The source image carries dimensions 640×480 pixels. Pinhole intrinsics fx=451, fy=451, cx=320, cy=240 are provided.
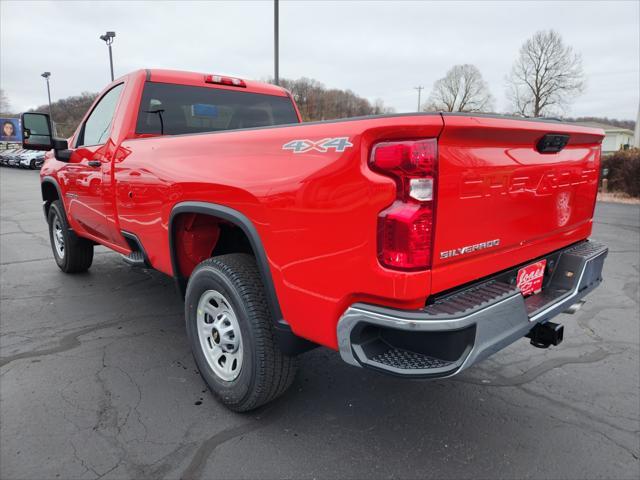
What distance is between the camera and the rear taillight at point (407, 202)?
168 centimetres

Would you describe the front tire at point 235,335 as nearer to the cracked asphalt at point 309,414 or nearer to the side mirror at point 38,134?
the cracked asphalt at point 309,414

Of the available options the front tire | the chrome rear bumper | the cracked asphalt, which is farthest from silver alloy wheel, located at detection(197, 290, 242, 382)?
the chrome rear bumper

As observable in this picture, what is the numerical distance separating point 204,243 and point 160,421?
112cm

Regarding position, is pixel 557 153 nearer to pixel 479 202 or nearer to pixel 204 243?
pixel 479 202

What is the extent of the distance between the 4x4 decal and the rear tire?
12.7 ft

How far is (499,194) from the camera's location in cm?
199

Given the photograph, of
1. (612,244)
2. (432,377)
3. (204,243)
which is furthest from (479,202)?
(612,244)

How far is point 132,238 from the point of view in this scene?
3.43m

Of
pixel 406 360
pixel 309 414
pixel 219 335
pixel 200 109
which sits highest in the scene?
pixel 200 109

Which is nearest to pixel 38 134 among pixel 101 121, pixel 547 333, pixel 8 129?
pixel 101 121

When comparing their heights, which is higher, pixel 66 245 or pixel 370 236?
pixel 370 236

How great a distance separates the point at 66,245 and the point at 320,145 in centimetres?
427

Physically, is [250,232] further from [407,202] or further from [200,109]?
[200,109]

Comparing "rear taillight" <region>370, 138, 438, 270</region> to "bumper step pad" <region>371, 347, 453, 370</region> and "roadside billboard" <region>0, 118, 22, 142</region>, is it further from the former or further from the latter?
"roadside billboard" <region>0, 118, 22, 142</region>
